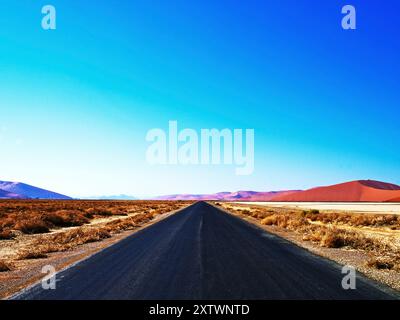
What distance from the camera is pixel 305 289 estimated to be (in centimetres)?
779

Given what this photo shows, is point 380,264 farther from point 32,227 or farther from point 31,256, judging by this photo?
point 32,227

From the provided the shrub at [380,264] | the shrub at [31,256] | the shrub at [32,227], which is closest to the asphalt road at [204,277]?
the shrub at [380,264]

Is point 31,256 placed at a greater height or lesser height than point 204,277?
lesser

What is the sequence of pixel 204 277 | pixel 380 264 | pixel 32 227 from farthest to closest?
pixel 32 227 < pixel 380 264 < pixel 204 277

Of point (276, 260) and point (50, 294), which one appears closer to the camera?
point (50, 294)

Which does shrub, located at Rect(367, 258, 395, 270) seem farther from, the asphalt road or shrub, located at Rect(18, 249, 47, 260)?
shrub, located at Rect(18, 249, 47, 260)

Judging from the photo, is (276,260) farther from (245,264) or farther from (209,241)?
(209,241)

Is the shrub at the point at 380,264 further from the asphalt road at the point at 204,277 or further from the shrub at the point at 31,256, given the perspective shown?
the shrub at the point at 31,256

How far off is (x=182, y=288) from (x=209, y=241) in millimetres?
9080

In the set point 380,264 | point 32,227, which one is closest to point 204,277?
point 380,264

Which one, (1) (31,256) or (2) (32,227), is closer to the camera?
(1) (31,256)

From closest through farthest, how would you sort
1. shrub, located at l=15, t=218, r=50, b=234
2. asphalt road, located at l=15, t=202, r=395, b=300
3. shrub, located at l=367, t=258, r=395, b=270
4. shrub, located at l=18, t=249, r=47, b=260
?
asphalt road, located at l=15, t=202, r=395, b=300 → shrub, located at l=367, t=258, r=395, b=270 → shrub, located at l=18, t=249, r=47, b=260 → shrub, located at l=15, t=218, r=50, b=234

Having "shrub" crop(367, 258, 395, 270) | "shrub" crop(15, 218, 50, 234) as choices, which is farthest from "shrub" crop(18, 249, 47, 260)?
"shrub" crop(15, 218, 50, 234)
